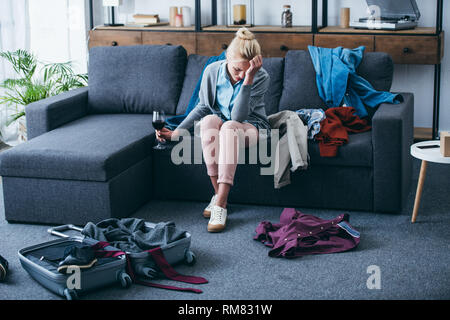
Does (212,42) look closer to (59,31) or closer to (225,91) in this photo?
(59,31)

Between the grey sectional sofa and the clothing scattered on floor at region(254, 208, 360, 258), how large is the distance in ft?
1.13

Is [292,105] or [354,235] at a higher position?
[292,105]

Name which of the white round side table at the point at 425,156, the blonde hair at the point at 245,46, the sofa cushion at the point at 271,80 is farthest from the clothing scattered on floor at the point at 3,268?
the white round side table at the point at 425,156

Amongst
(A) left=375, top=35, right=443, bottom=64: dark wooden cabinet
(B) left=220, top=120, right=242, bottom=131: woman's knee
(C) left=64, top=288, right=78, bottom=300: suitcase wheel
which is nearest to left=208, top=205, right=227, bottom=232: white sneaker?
(B) left=220, top=120, right=242, bottom=131: woman's knee

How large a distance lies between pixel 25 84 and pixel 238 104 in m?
2.15

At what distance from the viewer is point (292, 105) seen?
385cm

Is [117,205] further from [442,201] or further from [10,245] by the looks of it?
[442,201]

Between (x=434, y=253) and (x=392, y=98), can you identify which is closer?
(x=434, y=253)

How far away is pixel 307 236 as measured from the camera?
9.77 feet

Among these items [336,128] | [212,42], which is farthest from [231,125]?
[212,42]

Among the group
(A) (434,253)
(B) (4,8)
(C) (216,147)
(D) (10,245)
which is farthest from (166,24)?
(A) (434,253)

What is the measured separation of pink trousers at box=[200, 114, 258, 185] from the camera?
129 inches

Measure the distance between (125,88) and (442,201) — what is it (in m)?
2.08

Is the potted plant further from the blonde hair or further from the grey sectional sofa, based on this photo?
the blonde hair
